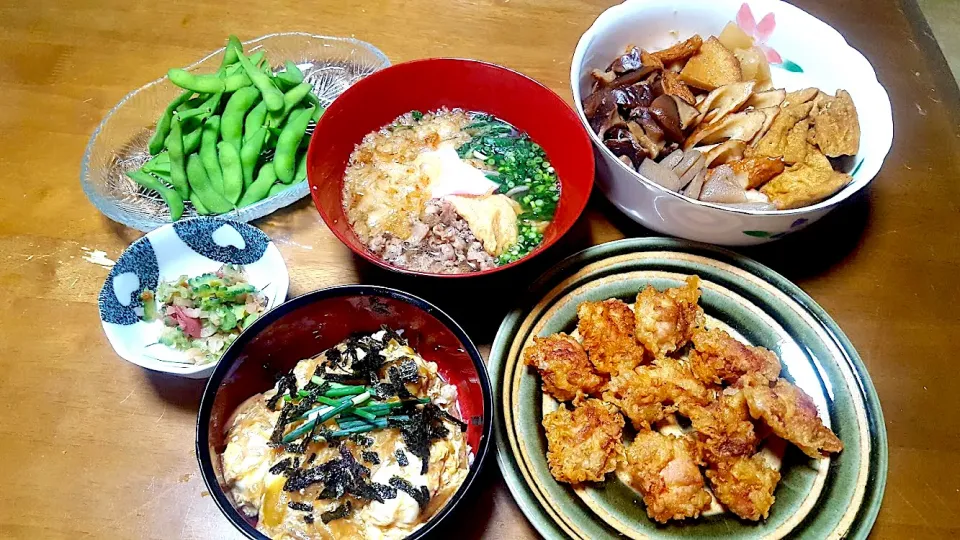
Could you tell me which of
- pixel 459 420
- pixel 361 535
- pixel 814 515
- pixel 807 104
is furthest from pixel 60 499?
pixel 807 104

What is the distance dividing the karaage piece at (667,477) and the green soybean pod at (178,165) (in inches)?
61.2

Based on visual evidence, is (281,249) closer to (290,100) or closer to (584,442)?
(290,100)

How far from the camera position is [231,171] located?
6.55ft

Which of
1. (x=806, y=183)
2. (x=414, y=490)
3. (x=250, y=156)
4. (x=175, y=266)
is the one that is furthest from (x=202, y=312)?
(x=806, y=183)

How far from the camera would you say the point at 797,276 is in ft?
6.51

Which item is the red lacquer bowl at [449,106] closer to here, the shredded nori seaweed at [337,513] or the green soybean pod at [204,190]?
the green soybean pod at [204,190]

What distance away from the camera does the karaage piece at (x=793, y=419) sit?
153cm

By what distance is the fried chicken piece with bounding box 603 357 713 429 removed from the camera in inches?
63.4

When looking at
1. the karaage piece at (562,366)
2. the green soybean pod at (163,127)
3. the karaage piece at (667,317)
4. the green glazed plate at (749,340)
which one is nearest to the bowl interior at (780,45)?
the green glazed plate at (749,340)

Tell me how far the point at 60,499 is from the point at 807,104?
8.02 feet

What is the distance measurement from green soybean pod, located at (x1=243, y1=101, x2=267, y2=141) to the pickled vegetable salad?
0.57 metres

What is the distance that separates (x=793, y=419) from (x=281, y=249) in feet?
5.04

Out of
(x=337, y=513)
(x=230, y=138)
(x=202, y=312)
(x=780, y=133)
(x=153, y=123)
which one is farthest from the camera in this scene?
(x=153, y=123)

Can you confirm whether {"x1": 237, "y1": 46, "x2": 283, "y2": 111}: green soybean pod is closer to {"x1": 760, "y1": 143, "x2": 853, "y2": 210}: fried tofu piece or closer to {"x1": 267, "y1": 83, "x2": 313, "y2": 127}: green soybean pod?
{"x1": 267, "y1": 83, "x2": 313, "y2": 127}: green soybean pod
